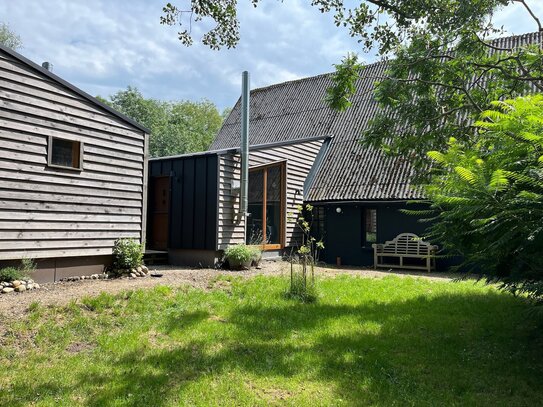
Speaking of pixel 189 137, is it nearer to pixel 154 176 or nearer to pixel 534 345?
pixel 154 176

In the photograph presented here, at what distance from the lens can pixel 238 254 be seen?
9773 millimetres

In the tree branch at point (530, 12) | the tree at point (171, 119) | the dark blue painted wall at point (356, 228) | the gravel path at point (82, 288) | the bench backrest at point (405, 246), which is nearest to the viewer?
the gravel path at point (82, 288)

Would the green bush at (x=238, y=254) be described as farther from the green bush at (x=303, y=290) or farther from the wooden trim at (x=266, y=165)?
the green bush at (x=303, y=290)

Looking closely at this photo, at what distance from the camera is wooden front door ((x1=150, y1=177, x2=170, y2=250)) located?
11227 mm

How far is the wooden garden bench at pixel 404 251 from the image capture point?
1156 cm

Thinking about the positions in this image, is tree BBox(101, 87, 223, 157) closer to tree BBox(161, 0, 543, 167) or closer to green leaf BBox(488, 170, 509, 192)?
tree BBox(161, 0, 543, 167)

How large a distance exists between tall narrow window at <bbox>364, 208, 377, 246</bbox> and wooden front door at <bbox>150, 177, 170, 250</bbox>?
260 inches

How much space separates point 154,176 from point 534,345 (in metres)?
9.86

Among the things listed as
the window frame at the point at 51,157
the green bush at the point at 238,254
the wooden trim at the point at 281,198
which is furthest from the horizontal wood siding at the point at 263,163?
the window frame at the point at 51,157

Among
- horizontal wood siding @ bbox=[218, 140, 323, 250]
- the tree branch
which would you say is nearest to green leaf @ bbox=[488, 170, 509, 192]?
the tree branch

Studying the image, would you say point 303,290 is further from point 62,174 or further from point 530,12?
point 530,12

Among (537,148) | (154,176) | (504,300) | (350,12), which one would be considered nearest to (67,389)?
(537,148)

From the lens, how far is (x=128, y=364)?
3.83m

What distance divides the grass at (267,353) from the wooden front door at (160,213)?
496 centimetres
